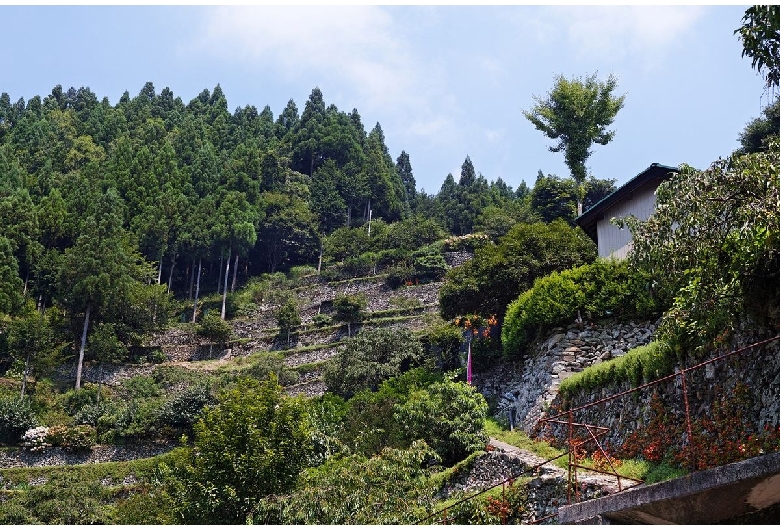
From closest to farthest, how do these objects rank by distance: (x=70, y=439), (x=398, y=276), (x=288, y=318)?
(x=70, y=439), (x=288, y=318), (x=398, y=276)

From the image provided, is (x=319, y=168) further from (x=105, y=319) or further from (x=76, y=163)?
(x=105, y=319)

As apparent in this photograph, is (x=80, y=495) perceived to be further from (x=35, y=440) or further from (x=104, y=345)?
(x=104, y=345)

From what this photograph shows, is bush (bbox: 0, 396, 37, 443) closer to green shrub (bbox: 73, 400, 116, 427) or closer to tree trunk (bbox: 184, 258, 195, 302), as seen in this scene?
green shrub (bbox: 73, 400, 116, 427)

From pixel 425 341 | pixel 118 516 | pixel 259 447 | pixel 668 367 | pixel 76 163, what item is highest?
pixel 76 163

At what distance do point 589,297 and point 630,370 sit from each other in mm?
5900

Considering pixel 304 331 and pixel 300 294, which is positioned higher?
pixel 300 294

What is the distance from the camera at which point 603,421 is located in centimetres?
1498

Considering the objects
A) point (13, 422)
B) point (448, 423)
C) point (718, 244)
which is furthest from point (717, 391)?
point (13, 422)

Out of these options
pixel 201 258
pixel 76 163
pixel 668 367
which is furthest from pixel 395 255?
pixel 668 367

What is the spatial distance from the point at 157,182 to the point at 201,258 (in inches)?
318

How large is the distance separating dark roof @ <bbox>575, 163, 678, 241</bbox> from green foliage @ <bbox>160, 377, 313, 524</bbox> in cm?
971

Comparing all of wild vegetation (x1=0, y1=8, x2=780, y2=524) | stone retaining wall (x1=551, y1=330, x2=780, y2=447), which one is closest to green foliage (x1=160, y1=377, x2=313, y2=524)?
wild vegetation (x1=0, y1=8, x2=780, y2=524)

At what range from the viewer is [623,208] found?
70.2 ft

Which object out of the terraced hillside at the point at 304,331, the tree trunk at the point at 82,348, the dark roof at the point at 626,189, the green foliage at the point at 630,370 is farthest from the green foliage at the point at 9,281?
the green foliage at the point at 630,370
